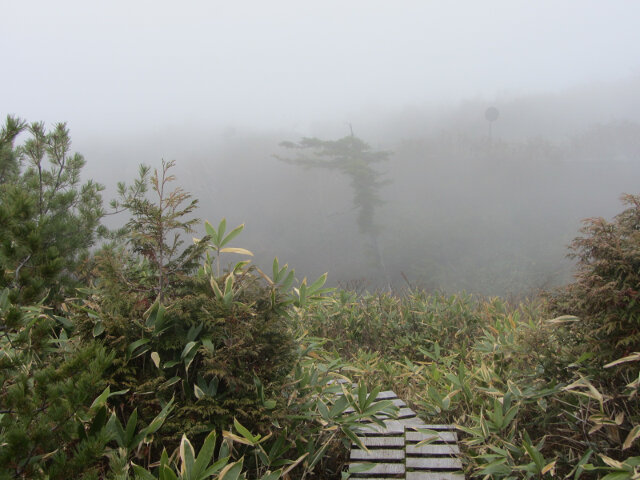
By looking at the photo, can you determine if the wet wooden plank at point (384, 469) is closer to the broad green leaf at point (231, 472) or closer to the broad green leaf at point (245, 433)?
the broad green leaf at point (245, 433)

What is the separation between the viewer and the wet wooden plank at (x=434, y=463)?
79.4 inches

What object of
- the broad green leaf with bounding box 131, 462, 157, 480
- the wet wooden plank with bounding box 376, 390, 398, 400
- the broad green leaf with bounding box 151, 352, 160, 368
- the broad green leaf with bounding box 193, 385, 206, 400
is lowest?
the wet wooden plank with bounding box 376, 390, 398, 400

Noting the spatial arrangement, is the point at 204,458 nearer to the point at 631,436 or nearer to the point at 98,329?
the point at 98,329

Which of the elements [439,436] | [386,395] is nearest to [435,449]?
[439,436]

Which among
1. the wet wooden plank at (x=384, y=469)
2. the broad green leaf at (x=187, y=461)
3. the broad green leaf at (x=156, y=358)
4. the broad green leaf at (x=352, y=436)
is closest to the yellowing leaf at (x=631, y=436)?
the wet wooden plank at (x=384, y=469)

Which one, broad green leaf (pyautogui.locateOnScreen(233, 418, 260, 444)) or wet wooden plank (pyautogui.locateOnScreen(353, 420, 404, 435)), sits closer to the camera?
broad green leaf (pyautogui.locateOnScreen(233, 418, 260, 444))

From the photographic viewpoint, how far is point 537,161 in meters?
21.1

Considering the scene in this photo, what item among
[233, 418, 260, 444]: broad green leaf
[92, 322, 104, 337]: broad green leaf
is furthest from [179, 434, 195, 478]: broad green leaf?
[92, 322, 104, 337]: broad green leaf

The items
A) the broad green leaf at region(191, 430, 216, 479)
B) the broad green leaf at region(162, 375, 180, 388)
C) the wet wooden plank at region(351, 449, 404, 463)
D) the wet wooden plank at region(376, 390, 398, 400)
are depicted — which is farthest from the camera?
→ the wet wooden plank at region(376, 390, 398, 400)

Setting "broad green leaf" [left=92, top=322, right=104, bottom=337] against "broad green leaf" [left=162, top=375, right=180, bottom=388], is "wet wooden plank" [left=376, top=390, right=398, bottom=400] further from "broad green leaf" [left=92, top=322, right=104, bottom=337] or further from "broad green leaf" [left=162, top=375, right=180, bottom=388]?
"broad green leaf" [left=92, top=322, right=104, bottom=337]

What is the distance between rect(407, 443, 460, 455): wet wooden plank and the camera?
212 centimetres

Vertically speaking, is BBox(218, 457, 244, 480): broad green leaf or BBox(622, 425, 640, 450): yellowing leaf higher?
BBox(218, 457, 244, 480): broad green leaf

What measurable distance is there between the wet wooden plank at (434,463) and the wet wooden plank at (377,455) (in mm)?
58

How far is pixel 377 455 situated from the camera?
2.09 meters
